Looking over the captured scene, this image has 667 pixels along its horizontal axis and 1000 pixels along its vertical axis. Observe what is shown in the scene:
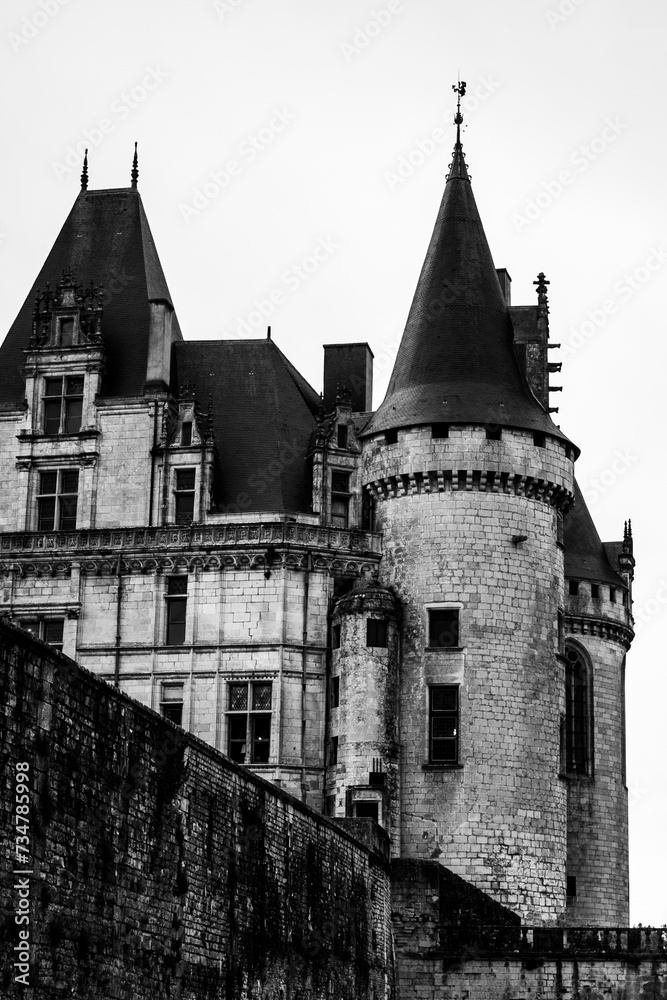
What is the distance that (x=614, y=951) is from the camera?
144 feet

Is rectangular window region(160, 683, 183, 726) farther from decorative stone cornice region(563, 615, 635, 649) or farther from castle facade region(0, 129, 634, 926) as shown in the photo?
decorative stone cornice region(563, 615, 635, 649)

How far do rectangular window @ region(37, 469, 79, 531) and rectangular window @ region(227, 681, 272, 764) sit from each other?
22.3ft

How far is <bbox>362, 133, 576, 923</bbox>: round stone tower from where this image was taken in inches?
1870

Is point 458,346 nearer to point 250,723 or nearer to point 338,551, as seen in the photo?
point 338,551

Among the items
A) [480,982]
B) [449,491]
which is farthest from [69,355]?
[480,982]

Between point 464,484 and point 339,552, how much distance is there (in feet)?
12.2

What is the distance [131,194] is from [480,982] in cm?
2526

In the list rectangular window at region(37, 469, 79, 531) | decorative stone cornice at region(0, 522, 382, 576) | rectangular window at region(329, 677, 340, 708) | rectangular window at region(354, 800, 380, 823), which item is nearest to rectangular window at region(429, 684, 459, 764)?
rectangular window at region(354, 800, 380, 823)

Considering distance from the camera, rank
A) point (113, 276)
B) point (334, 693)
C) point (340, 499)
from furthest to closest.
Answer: point (113, 276)
point (340, 499)
point (334, 693)

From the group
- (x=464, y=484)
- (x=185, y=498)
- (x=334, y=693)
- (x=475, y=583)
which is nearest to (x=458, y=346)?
(x=464, y=484)

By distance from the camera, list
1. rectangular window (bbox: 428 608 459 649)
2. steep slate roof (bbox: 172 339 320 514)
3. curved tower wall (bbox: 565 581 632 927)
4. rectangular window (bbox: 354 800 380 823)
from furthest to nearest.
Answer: curved tower wall (bbox: 565 581 632 927), steep slate roof (bbox: 172 339 320 514), rectangular window (bbox: 428 608 459 649), rectangular window (bbox: 354 800 380 823)

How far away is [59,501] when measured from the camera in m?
52.0

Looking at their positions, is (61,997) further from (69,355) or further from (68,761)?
(69,355)

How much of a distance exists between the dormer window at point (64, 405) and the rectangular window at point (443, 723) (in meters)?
12.4
